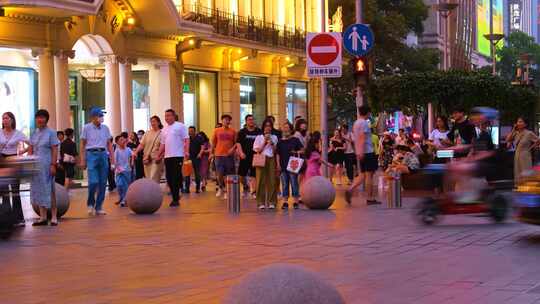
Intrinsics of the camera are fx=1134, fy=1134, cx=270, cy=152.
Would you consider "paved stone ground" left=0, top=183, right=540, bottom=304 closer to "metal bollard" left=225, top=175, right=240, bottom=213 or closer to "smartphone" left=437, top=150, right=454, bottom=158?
"metal bollard" left=225, top=175, right=240, bottom=213

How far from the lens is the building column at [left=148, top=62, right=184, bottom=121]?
3631 centimetres

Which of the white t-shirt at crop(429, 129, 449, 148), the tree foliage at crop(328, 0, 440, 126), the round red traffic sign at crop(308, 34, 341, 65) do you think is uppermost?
the tree foliage at crop(328, 0, 440, 126)

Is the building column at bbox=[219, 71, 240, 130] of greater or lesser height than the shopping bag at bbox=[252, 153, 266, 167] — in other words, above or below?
above

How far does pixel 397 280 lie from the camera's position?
32.9 ft

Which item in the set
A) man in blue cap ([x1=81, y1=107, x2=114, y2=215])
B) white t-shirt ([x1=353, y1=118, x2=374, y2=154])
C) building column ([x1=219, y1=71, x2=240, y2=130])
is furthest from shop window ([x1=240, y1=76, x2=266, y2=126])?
man in blue cap ([x1=81, y1=107, x2=114, y2=215])

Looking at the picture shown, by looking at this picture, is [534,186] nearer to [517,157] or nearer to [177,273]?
[177,273]

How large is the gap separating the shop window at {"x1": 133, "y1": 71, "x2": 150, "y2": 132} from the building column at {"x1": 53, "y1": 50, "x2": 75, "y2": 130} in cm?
591

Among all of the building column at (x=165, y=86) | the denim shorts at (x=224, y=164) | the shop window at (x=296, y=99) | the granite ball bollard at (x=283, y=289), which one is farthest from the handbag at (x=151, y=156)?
the shop window at (x=296, y=99)

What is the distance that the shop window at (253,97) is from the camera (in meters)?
43.1

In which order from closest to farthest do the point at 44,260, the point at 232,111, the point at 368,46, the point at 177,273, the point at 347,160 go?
the point at 177,273
the point at 44,260
the point at 368,46
the point at 347,160
the point at 232,111

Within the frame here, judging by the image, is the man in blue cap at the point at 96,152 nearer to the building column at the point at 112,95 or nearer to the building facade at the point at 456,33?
the building column at the point at 112,95

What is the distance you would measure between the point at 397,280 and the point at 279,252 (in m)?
2.62

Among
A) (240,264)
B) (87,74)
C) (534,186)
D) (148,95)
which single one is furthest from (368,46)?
(148,95)

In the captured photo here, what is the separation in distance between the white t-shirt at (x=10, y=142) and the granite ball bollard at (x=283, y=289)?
36.7 feet
